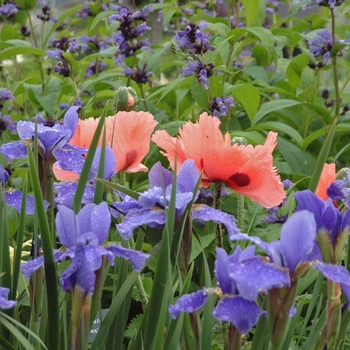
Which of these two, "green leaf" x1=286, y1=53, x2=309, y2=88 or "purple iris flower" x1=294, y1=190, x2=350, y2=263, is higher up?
"purple iris flower" x1=294, y1=190, x2=350, y2=263

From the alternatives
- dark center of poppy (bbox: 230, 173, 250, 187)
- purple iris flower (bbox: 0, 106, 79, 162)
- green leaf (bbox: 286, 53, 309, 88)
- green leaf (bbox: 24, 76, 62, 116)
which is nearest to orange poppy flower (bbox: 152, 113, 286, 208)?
dark center of poppy (bbox: 230, 173, 250, 187)

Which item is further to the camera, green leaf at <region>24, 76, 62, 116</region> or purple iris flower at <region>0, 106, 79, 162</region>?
green leaf at <region>24, 76, 62, 116</region>

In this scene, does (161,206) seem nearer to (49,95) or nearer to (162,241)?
(162,241)

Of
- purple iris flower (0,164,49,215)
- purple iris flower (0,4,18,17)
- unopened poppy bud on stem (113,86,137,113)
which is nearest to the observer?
purple iris flower (0,164,49,215)

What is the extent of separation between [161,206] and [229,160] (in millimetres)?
125

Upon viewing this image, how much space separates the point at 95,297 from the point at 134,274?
44 mm

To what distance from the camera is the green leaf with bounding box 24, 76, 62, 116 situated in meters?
1.91

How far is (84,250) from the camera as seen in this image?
1.82ft

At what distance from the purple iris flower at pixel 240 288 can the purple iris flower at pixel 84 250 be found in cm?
6

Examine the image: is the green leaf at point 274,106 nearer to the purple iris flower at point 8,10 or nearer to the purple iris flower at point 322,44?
the purple iris flower at point 322,44

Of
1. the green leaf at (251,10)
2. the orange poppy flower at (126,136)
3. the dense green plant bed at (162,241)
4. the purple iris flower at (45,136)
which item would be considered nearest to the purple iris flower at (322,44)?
the green leaf at (251,10)

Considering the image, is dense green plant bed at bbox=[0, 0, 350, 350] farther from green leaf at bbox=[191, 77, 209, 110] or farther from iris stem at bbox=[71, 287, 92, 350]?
green leaf at bbox=[191, 77, 209, 110]

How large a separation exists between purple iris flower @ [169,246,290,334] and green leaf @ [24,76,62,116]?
4.53 feet

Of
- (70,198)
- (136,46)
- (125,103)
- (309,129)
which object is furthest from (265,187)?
(309,129)
